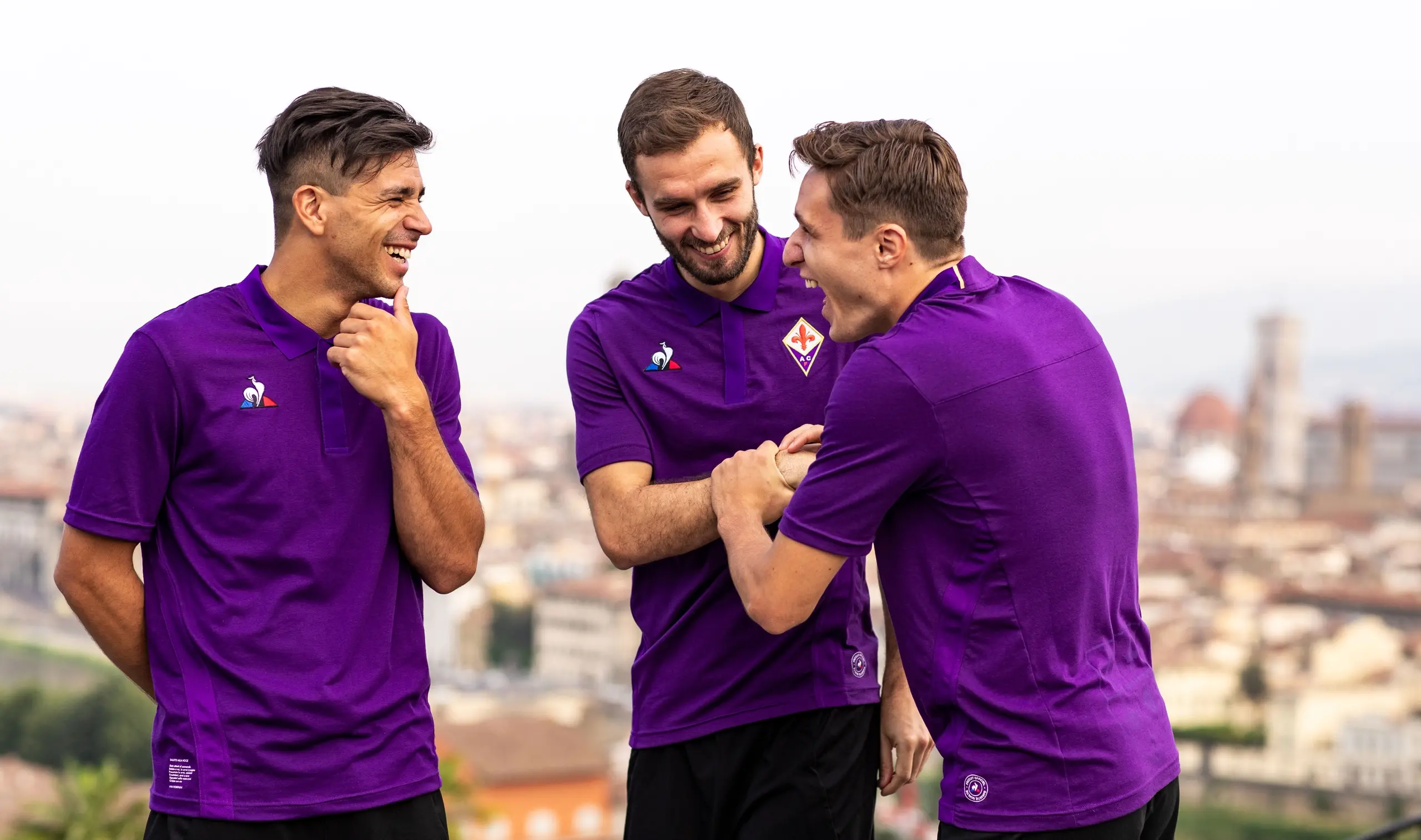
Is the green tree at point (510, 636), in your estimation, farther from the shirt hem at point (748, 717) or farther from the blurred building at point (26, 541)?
the shirt hem at point (748, 717)

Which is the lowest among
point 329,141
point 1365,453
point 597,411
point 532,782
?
point 532,782

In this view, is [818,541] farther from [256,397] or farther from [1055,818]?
[256,397]

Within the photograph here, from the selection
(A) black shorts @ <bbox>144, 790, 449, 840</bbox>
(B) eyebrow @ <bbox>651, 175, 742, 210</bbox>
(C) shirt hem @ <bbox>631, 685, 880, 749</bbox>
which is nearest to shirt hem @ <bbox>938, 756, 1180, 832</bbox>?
(C) shirt hem @ <bbox>631, 685, 880, 749</bbox>

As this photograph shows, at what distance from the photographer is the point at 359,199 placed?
7.07ft

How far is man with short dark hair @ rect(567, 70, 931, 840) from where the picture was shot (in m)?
2.31

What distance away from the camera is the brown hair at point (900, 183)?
1.94 m

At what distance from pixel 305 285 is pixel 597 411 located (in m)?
0.48

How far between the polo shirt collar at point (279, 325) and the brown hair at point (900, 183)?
0.75 m

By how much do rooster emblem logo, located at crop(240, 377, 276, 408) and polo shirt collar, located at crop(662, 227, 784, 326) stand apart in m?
0.65

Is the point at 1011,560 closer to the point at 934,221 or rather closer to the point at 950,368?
the point at 950,368

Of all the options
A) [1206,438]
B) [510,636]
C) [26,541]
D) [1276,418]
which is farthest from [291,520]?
[1206,438]

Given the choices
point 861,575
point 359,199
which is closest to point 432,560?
point 359,199

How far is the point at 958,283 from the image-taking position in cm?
195

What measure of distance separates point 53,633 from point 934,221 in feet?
232
